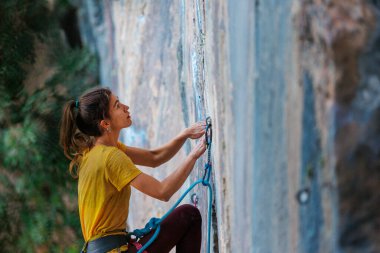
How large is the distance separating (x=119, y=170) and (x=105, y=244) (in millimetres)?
289

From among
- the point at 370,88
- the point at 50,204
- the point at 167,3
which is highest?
the point at 167,3

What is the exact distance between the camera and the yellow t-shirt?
2352 mm

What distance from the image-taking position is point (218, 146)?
91.9 inches

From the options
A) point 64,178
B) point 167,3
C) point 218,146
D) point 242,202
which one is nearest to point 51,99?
point 64,178

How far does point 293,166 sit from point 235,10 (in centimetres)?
56

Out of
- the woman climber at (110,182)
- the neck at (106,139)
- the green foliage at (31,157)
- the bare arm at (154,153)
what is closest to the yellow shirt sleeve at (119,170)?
the woman climber at (110,182)

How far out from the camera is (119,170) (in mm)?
2344

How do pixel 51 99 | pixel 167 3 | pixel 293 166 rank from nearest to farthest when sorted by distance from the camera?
1. pixel 293 166
2. pixel 167 3
3. pixel 51 99

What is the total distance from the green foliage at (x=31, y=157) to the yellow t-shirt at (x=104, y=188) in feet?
9.76

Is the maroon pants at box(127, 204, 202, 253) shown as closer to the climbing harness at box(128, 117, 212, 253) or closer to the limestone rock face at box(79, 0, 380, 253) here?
the climbing harness at box(128, 117, 212, 253)

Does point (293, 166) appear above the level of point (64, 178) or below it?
above

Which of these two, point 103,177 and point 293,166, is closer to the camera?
point 293,166

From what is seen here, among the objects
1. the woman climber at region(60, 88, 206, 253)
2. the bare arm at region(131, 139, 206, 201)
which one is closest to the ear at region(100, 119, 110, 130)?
the woman climber at region(60, 88, 206, 253)

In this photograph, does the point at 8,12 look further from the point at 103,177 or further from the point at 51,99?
the point at 103,177
